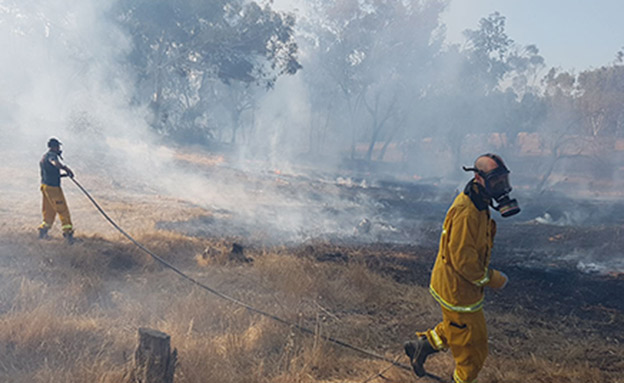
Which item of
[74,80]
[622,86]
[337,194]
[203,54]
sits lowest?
[337,194]

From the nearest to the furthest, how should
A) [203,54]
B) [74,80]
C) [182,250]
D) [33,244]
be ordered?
[33,244] < [182,250] < [203,54] < [74,80]

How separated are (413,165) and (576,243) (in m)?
29.3

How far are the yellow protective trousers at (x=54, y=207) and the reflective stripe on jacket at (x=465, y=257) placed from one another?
616 centimetres

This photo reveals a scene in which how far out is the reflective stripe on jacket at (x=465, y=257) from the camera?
300 cm

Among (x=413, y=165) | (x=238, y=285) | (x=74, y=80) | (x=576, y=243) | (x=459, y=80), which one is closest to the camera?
(x=238, y=285)

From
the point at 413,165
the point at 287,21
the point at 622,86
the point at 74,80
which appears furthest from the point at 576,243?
the point at 413,165

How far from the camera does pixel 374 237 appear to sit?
1197 cm

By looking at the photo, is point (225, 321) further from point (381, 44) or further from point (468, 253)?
point (381, 44)

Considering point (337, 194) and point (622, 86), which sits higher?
point (622, 86)

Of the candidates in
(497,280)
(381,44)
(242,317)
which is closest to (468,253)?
(497,280)

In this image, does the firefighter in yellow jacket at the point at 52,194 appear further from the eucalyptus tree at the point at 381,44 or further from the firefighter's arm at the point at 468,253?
the eucalyptus tree at the point at 381,44

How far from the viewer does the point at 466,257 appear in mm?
2988

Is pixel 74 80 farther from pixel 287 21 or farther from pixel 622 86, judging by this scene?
pixel 622 86

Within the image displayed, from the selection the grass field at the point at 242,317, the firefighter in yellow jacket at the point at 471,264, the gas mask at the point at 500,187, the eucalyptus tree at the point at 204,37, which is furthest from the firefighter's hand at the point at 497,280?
the eucalyptus tree at the point at 204,37
